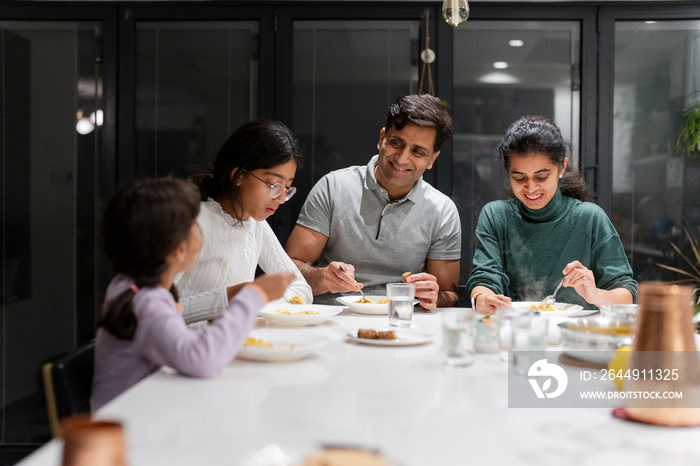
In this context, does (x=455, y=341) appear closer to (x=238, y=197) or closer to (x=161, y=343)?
(x=161, y=343)

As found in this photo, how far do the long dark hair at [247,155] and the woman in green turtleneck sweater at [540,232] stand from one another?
0.85 m

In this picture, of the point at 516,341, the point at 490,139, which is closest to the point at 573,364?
the point at 516,341

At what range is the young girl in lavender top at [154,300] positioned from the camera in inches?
43.8

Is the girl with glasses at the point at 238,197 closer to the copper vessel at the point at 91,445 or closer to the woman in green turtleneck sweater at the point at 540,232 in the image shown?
the woman in green turtleneck sweater at the point at 540,232

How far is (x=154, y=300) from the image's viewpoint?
1167 mm

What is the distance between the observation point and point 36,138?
11.7 ft

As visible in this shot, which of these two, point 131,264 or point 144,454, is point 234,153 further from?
point 144,454

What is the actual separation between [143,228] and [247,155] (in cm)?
81

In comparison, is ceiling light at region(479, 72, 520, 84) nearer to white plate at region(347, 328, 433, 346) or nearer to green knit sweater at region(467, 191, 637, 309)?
green knit sweater at region(467, 191, 637, 309)

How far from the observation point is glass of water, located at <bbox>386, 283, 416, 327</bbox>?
66.3 inches

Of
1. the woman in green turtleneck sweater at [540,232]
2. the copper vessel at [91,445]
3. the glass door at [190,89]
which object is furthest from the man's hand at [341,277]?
the glass door at [190,89]

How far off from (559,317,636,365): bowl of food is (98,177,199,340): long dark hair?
806 mm

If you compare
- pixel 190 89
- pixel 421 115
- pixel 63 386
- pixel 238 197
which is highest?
pixel 190 89

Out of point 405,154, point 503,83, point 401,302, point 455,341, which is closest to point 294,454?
point 455,341
